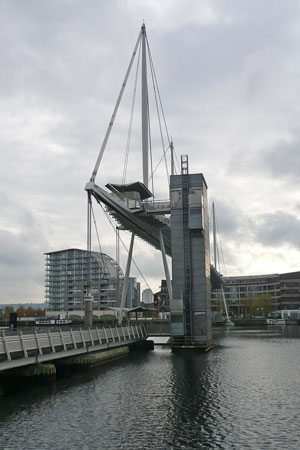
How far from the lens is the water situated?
16.3m

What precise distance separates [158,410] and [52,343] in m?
11.6

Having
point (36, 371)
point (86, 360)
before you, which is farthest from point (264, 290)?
point (36, 371)

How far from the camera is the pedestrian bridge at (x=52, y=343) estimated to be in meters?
25.1

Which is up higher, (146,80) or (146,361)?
(146,80)

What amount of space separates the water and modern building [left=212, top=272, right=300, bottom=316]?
127745mm

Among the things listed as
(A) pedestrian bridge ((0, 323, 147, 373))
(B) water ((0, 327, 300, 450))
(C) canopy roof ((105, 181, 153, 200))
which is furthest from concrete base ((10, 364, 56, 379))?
(C) canopy roof ((105, 181, 153, 200))

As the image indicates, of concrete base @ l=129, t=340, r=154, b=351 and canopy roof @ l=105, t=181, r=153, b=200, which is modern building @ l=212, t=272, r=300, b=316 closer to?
canopy roof @ l=105, t=181, r=153, b=200

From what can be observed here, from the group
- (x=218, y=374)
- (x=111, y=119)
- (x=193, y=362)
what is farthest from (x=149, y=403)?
(x=111, y=119)

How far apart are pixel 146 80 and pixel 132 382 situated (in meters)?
40.3

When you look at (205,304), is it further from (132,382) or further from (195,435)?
(195,435)

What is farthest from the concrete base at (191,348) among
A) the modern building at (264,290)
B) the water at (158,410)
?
the modern building at (264,290)

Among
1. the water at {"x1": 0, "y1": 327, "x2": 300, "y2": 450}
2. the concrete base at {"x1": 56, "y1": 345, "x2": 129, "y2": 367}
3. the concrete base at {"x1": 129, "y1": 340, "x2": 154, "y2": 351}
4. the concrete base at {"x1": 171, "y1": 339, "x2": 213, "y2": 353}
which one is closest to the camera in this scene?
the water at {"x1": 0, "y1": 327, "x2": 300, "y2": 450}

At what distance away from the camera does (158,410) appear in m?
20.8

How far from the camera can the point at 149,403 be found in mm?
22375
